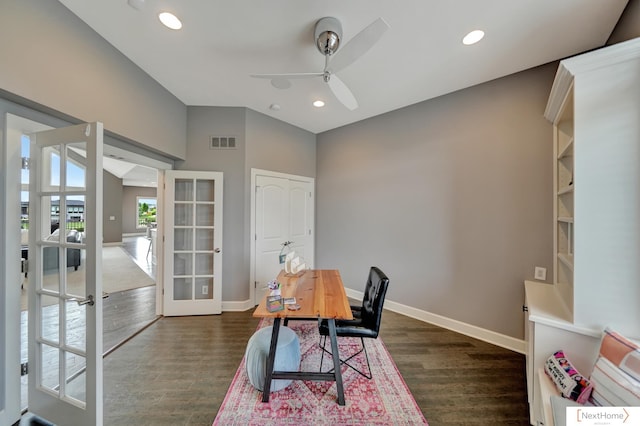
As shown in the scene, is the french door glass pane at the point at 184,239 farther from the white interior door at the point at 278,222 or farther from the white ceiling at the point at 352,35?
the white ceiling at the point at 352,35

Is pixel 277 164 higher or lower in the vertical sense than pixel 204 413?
higher

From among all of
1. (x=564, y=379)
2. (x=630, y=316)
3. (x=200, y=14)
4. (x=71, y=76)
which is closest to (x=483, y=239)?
(x=630, y=316)

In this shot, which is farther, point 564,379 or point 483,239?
point 483,239

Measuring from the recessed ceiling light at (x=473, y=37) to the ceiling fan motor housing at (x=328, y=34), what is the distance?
1098mm

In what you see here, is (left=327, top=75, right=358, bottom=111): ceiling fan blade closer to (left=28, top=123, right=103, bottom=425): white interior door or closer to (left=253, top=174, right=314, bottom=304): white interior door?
(left=28, top=123, right=103, bottom=425): white interior door

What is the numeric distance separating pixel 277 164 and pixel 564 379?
3.76 meters

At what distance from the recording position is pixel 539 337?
5.15 ft

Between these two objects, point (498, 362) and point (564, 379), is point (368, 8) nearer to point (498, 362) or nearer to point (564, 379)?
point (564, 379)

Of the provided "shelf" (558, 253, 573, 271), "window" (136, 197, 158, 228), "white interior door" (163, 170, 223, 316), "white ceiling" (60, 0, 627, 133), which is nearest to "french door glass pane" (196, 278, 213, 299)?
"white interior door" (163, 170, 223, 316)

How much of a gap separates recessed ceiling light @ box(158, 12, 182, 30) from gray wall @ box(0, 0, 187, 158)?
0.64m

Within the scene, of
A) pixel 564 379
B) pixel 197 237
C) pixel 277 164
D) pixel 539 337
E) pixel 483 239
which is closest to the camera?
pixel 564 379

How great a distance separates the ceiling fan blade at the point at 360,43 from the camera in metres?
1.49

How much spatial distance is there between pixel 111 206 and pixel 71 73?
1054 centimetres

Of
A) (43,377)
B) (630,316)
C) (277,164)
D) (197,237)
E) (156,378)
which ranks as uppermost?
(277,164)
